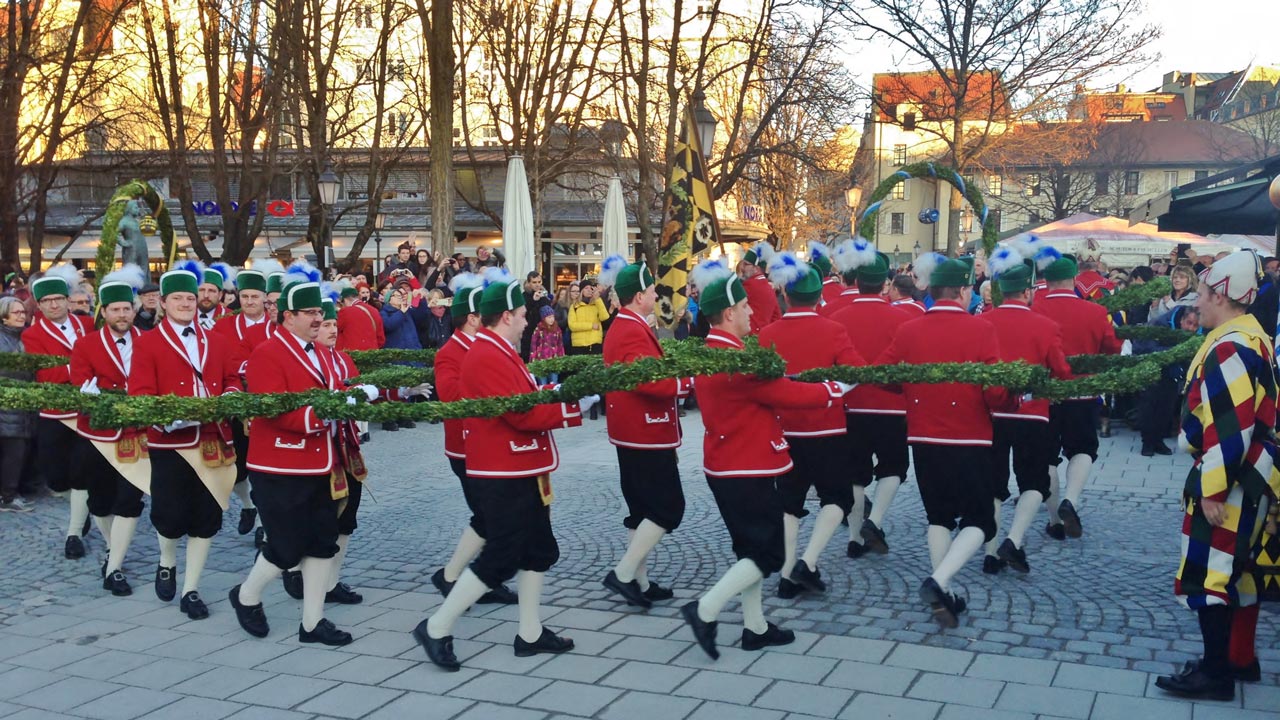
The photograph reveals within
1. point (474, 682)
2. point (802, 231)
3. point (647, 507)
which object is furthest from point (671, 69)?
point (802, 231)

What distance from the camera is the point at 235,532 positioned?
9023 mm

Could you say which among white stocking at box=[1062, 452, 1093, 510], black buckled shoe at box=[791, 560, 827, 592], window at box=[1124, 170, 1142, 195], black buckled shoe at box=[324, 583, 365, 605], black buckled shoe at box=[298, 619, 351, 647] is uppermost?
window at box=[1124, 170, 1142, 195]

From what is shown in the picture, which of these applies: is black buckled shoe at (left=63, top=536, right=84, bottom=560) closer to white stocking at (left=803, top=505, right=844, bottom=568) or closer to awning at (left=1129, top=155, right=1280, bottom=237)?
white stocking at (left=803, top=505, right=844, bottom=568)

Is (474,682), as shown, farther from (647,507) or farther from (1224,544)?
(1224,544)

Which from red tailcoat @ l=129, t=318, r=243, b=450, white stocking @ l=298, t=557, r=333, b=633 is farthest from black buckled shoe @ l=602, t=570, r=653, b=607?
red tailcoat @ l=129, t=318, r=243, b=450

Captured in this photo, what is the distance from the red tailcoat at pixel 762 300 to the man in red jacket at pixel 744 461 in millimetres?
3703

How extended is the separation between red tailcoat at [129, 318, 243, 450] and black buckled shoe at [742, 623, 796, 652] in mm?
3383

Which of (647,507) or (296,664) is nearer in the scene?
(296,664)

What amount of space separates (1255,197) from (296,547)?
971cm

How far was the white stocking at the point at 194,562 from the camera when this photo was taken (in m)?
6.75

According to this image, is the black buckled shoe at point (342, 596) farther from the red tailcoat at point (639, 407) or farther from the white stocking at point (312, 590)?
the red tailcoat at point (639, 407)

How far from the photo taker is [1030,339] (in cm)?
711

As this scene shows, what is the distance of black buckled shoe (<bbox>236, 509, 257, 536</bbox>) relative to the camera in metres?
8.91

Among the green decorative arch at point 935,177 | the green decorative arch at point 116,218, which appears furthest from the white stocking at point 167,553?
the green decorative arch at point 935,177
